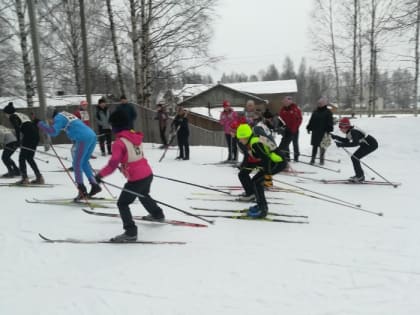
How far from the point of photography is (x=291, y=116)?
8672mm

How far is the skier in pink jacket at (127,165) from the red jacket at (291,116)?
5419 mm

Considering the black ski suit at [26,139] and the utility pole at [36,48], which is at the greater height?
the utility pole at [36,48]

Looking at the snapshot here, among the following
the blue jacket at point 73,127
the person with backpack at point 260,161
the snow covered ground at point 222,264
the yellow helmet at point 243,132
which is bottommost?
the snow covered ground at point 222,264

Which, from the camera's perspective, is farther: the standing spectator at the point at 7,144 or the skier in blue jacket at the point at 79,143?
the standing spectator at the point at 7,144

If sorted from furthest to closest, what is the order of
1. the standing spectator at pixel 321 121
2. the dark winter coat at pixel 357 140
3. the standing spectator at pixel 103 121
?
the standing spectator at pixel 103 121 → the standing spectator at pixel 321 121 → the dark winter coat at pixel 357 140

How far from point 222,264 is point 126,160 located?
1.65 m

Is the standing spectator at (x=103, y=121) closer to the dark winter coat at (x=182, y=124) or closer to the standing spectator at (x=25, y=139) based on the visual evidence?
the dark winter coat at (x=182, y=124)

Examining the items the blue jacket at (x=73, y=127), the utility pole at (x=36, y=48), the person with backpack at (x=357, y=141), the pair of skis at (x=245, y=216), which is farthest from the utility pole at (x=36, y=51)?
the person with backpack at (x=357, y=141)

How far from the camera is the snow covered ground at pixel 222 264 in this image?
2.96 metres

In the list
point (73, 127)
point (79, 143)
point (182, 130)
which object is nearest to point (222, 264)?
point (79, 143)

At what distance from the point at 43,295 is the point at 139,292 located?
2.98ft

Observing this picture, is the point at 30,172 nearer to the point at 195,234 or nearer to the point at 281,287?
the point at 195,234

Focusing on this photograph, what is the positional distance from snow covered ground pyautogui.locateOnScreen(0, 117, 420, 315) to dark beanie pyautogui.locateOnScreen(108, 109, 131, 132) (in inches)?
57.9

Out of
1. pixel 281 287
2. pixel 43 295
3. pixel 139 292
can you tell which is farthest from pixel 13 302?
pixel 281 287
